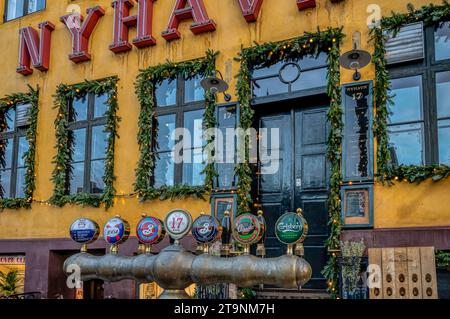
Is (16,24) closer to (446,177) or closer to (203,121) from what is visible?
(203,121)

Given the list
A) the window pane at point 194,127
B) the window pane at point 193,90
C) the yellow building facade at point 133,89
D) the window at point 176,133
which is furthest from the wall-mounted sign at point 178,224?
the window pane at point 193,90

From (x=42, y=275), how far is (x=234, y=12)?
21.1 feet

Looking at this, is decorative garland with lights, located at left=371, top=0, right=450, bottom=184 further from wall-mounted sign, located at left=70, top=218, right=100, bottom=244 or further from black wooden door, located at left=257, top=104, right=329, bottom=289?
wall-mounted sign, located at left=70, top=218, right=100, bottom=244

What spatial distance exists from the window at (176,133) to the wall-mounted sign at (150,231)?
289 centimetres

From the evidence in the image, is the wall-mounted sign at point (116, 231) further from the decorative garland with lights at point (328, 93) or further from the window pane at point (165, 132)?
the window pane at point (165, 132)

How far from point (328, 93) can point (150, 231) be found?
146 inches

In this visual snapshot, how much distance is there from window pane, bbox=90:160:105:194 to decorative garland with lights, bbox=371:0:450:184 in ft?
18.0

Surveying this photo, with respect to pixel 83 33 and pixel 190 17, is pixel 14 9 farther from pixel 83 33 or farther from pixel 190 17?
pixel 190 17

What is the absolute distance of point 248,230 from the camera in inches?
249

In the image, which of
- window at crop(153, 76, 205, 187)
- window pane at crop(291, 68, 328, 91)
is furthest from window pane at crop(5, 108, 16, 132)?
window pane at crop(291, 68, 328, 91)

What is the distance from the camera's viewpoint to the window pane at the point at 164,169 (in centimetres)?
1012

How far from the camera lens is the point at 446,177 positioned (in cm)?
755

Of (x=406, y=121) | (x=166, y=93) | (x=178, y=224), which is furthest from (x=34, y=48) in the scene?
(x=406, y=121)

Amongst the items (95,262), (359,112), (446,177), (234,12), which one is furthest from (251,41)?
(95,262)
